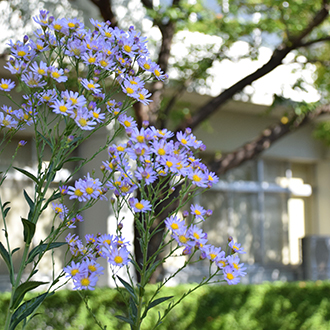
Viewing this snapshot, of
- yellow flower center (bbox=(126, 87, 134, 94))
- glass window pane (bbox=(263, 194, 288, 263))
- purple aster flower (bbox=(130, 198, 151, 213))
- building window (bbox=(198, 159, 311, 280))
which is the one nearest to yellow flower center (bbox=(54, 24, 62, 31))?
yellow flower center (bbox=(126, 87, 134, 94))

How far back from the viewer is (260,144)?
21.3 ft

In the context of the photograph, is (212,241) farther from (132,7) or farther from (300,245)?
(132,7)

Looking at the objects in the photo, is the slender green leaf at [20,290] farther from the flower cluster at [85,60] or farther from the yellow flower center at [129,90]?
the yellow flower center at [129,90]

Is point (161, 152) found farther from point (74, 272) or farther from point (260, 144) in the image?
point (260, 144)

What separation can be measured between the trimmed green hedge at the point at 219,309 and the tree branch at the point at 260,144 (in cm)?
160

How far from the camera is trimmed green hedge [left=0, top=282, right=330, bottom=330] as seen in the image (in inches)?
171

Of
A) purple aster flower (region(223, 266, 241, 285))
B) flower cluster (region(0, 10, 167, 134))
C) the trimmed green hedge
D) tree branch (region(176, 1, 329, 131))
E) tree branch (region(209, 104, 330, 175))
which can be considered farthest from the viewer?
tree branch (region(209, 104, 330, 175))

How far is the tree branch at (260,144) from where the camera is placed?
20.3 feet

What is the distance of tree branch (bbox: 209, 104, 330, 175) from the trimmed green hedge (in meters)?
1.60

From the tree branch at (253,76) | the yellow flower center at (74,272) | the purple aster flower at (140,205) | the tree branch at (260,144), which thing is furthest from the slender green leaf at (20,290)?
the tree branch at (260,144)

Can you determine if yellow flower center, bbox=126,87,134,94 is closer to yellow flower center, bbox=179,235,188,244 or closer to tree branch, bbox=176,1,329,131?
yellow flower center, bbox=179,235,188,244

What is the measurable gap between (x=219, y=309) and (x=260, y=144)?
2.46 m

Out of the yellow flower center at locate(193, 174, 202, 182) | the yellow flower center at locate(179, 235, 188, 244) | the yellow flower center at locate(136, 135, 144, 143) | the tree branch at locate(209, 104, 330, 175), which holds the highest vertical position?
the tree branch at locate(209, 104, 330, 175)

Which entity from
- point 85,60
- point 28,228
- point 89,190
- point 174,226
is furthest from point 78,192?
point 85,60
